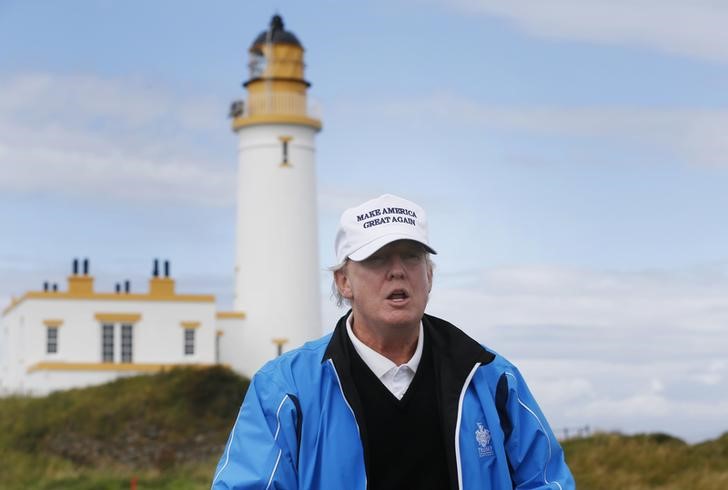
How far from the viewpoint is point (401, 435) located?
216 inches

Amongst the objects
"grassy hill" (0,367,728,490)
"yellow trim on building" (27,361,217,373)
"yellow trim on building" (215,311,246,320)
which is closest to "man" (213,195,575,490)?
"grassy hill" (0,367,728,490)

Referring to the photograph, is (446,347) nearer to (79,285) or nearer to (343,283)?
(343,283)

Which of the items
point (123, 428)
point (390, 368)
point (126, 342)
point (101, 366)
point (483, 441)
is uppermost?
point (390, 368)

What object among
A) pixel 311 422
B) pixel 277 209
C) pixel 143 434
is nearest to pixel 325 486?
pixel 311 422

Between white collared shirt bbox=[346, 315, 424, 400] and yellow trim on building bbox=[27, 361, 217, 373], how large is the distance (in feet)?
156

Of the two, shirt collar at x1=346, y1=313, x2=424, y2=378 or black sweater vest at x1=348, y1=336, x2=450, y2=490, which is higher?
shirt collar at x1=346, y1=313, x2=424, y2=378

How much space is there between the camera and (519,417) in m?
5.63

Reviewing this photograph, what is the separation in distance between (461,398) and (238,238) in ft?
165

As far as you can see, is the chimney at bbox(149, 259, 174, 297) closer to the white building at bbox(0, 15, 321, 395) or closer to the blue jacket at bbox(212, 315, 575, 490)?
the white building at bbox(0, 15, 321, 395)

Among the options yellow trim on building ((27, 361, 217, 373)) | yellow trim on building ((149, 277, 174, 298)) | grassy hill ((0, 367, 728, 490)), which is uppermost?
yellow trim on building ((149, 277, 174, 298))

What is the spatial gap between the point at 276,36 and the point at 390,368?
54.1 metres

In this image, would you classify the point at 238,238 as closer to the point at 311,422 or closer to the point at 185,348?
the point at 185,348

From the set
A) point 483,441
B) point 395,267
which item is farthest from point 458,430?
point 395,267

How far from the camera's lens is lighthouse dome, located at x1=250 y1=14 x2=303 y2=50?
58438 mm
